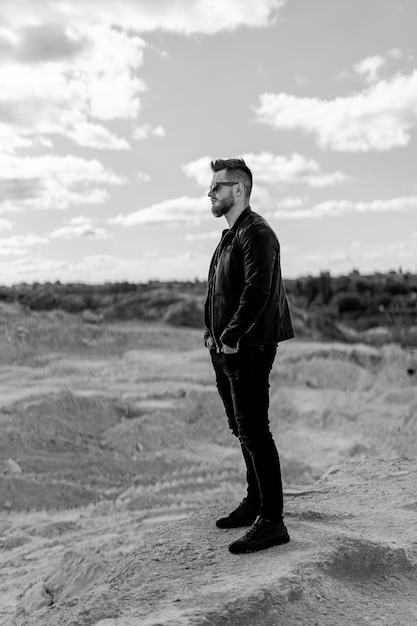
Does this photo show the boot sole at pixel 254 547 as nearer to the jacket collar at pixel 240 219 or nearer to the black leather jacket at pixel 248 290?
the black leather jacket at pixel 248 290

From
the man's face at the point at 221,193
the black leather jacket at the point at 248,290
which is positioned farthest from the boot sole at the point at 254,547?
the man's face at the point at 221,193

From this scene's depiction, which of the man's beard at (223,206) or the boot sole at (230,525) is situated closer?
the man's beard at (223,206)

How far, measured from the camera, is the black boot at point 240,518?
3314 mm

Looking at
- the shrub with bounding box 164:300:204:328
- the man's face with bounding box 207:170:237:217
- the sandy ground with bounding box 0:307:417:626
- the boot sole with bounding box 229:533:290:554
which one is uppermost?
the man's face with bounding box 207:170:237:217

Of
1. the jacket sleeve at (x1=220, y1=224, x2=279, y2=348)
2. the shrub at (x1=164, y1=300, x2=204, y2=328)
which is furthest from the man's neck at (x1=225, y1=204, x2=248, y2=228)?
the shrub at (x1=164, y1=300, x2=204, y2=328)

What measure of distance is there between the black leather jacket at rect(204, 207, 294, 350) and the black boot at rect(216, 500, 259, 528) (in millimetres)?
939

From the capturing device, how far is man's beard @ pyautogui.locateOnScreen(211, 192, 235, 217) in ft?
9.80

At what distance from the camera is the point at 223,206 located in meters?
3.00

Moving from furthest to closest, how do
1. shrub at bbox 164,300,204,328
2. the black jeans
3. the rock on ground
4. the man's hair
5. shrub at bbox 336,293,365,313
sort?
shrub at bbox 336,293,365,313 < shrub at bbox 164,300,204,328 < the man's hair < the black jeans < the rock on ground

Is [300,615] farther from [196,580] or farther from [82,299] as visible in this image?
[82,299]

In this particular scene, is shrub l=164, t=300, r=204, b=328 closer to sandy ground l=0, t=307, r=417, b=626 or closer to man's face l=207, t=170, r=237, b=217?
sandy ground l=0, t=307, r=417, b=626

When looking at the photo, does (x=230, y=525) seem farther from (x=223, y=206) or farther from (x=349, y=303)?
(x=349, y=303)

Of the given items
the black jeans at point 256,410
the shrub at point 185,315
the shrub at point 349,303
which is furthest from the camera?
the shrub at point 349,303

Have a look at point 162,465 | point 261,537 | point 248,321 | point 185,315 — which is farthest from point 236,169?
point 185,315
